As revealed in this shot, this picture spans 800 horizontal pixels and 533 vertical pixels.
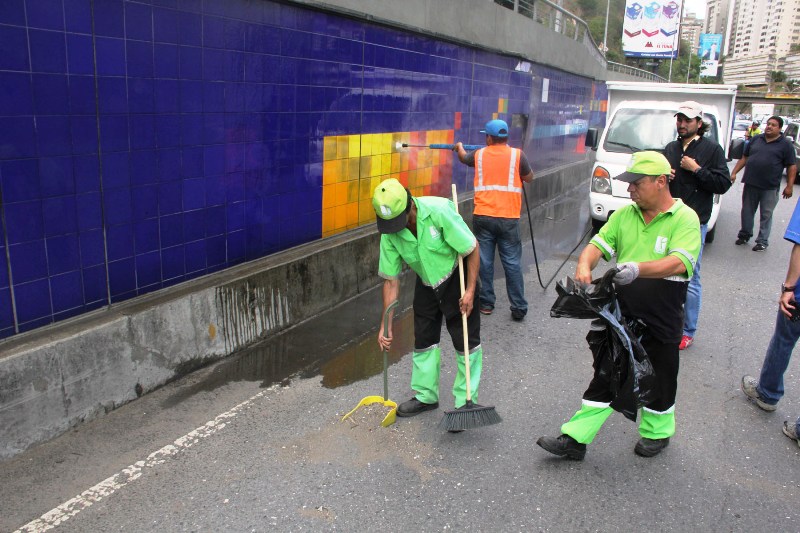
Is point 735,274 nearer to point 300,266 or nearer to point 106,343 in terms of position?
point 300,266

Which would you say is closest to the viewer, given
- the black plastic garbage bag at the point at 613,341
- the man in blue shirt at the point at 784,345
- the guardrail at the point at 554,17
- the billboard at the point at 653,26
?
the black plastic garbage bag at the point at 613,341

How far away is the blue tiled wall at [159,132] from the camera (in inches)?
164

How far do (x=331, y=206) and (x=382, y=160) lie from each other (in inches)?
46.2

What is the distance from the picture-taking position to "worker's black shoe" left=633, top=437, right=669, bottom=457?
13.8ft

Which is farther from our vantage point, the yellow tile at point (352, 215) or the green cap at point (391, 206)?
the yellow tile at point (352, 215)

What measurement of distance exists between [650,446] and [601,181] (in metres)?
6.54

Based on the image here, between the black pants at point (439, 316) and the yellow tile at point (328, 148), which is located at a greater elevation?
the yellow tile at point (328, 148)

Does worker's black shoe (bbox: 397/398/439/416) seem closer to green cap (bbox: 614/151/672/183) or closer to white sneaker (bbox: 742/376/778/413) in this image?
green cap (bbox: 614/151/672/183)

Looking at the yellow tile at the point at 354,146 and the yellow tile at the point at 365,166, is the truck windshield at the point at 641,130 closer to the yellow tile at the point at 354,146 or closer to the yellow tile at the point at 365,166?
the yellow tile at the point at 365,166

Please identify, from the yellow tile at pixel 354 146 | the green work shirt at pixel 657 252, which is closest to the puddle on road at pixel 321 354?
the yellow tile at pixel 354 146

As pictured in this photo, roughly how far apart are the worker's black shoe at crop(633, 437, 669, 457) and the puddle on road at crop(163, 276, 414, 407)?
206cm

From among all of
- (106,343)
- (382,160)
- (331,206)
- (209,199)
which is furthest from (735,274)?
(106,343)

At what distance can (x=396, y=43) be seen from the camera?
819 centimetres

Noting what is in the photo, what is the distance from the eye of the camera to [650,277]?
381 cm
